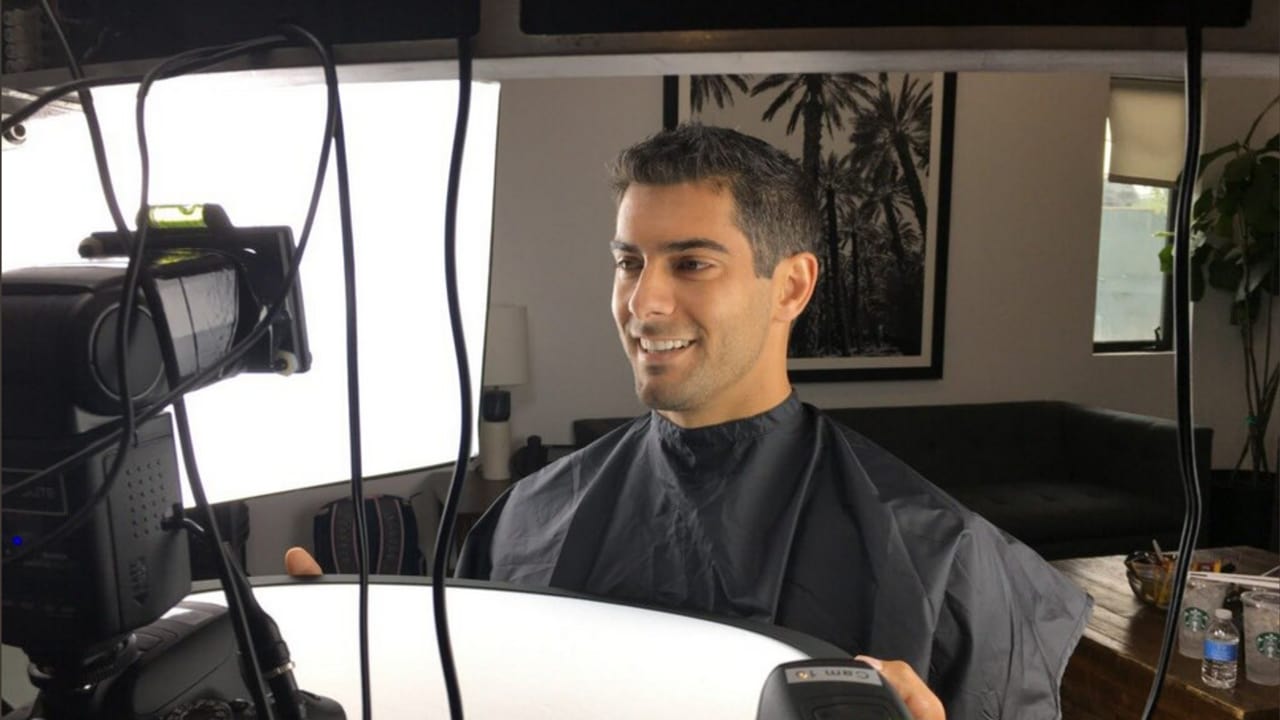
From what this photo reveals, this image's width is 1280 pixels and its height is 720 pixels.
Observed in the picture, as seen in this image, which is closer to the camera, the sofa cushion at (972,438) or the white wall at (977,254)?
the white wall at (977,254)

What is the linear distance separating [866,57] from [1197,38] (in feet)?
0.44

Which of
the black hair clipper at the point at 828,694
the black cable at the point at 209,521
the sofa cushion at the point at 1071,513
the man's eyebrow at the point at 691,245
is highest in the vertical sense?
the man's eyebrow at the point at 691,245

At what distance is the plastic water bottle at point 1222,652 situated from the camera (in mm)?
2100

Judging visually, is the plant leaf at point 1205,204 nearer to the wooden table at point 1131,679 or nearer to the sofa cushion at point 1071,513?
the sofa cushion at point 1071,513

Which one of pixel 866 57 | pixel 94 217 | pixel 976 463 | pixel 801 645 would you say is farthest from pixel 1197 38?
pixel 976 463

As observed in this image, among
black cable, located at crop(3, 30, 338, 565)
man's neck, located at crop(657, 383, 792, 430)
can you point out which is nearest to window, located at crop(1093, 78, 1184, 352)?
man's neck, located at crop(657, 383, 792, 430)

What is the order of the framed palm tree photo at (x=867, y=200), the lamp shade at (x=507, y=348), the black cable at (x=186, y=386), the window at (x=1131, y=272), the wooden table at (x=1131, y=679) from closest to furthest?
1. the black cable at (x=186, y=386)
2. the wooden table at (x=1131, y=679)
3. the lamp shade at (x=507, y=348)
4. the framed palm tree photo at (x=867, y=200)
5. the window at (x=1131, y=272)

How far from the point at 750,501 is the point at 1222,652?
4.44 feet

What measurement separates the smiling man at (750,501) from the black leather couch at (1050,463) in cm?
237

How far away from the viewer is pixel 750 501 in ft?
4.49

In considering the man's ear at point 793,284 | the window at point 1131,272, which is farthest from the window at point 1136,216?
the man's ear at point 793,284

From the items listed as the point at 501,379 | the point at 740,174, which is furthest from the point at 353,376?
the point at 501,379

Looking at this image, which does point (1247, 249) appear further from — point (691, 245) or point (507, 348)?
point (691, 245)

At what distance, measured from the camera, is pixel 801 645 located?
61 centimetres
